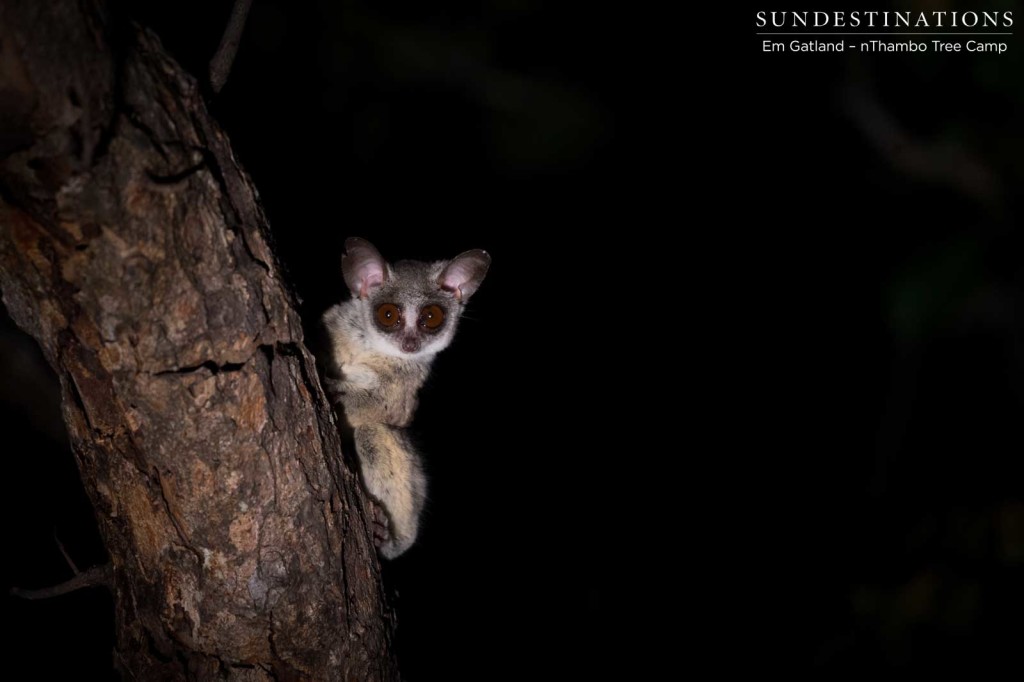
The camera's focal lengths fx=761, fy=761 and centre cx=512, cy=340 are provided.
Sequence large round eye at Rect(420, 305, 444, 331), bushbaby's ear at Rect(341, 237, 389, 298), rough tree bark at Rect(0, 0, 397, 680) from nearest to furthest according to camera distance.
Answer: rough tree bark at Rect(0, 0, 397, 680) → bushbaby's ear at Rect(341, 237, 389, 298) → large round eye at Rect(420, 305, 444, 331)

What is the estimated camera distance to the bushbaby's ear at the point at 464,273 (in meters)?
3.49

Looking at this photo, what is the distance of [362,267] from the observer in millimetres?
3340

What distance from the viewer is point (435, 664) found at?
5.25 m

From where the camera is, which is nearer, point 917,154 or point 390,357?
point 390,357

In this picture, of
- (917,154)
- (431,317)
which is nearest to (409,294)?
(431,317)

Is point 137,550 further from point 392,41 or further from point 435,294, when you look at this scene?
point 392,41

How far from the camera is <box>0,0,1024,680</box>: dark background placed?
17.2 ft

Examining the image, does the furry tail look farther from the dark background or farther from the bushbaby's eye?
the dark background

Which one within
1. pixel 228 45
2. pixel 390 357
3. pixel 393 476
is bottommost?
pixel 393 476

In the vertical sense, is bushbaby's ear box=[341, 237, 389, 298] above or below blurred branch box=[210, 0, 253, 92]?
below

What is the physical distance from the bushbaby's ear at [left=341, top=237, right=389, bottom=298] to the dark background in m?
1.39

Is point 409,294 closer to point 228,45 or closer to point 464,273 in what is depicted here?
point 464,273

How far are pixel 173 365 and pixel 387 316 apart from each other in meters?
1.64

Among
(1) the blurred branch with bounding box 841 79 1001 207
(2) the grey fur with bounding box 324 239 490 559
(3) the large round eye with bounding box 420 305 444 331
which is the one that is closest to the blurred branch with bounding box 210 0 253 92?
(2) the grey fur with bounding box 324 239 490 559
